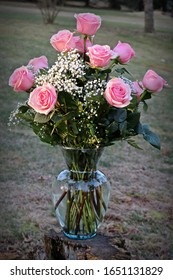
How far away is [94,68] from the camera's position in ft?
5.66

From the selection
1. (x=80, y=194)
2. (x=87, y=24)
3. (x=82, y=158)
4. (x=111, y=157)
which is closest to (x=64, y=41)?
(x=87, y=24)

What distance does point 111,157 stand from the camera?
2.67 meters

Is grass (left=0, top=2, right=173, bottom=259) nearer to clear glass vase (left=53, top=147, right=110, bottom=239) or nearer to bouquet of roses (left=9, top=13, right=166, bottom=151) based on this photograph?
clear glass vase (left=53, top=147, right=110, bottom=239)

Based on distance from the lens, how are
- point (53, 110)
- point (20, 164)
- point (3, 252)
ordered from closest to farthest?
point (53, 110) < point (3, 252) < point (20, 164)

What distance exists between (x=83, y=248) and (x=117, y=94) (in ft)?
1.70

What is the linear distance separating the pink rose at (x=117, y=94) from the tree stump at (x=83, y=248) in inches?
19.0

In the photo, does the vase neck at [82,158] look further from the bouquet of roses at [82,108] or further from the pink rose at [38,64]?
the pink rose at [38,64]

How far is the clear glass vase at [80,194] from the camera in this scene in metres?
1.78

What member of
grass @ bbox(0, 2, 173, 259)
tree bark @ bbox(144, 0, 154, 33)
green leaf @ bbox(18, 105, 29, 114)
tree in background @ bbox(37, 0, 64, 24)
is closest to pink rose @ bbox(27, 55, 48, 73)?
green leaf @ bbox(18, 105, 29, 114)

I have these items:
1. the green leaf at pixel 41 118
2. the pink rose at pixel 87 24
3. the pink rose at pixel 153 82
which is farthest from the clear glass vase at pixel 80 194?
the pink rose at pixel 87 24

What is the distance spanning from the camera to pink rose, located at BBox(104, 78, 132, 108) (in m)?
1.65

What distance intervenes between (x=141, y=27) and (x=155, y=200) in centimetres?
80
